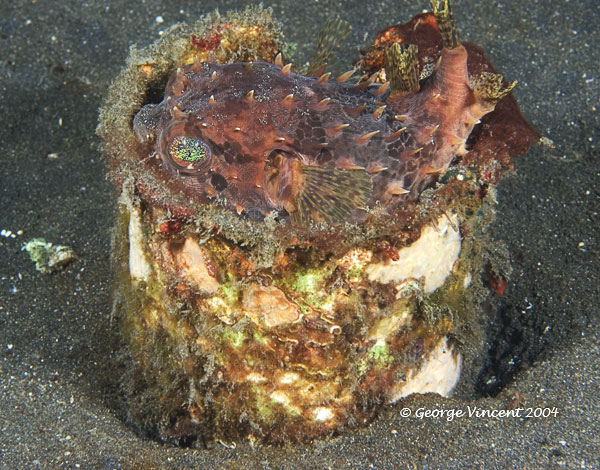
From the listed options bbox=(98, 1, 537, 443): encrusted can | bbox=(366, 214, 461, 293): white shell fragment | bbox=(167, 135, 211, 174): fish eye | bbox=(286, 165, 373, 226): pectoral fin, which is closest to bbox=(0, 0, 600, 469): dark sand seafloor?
bbox=(98, 1, 537, 443): encrusted can

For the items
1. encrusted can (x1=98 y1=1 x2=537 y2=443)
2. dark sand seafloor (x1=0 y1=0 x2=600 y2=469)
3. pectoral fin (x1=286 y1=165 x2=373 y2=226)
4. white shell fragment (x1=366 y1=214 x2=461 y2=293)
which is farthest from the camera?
dark sand seafloor (x1=0 y1=0 x2=600 y2=469)

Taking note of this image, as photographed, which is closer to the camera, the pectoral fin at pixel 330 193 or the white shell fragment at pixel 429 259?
the pectoral fin at pixel 330 193

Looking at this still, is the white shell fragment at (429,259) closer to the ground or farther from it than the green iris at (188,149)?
closer to the ground

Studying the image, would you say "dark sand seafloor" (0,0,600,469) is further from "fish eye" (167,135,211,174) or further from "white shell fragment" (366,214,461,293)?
"fish eye" (167,135,211,174)

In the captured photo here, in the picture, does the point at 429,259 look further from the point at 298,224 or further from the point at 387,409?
the point at 387,409

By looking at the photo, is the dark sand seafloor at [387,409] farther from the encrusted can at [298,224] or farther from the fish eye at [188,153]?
the fish eye at [188,153]

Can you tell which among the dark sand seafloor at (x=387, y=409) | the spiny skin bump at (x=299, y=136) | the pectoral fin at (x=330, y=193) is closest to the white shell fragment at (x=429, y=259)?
the spiny skin bump at (x=299, y=136)
